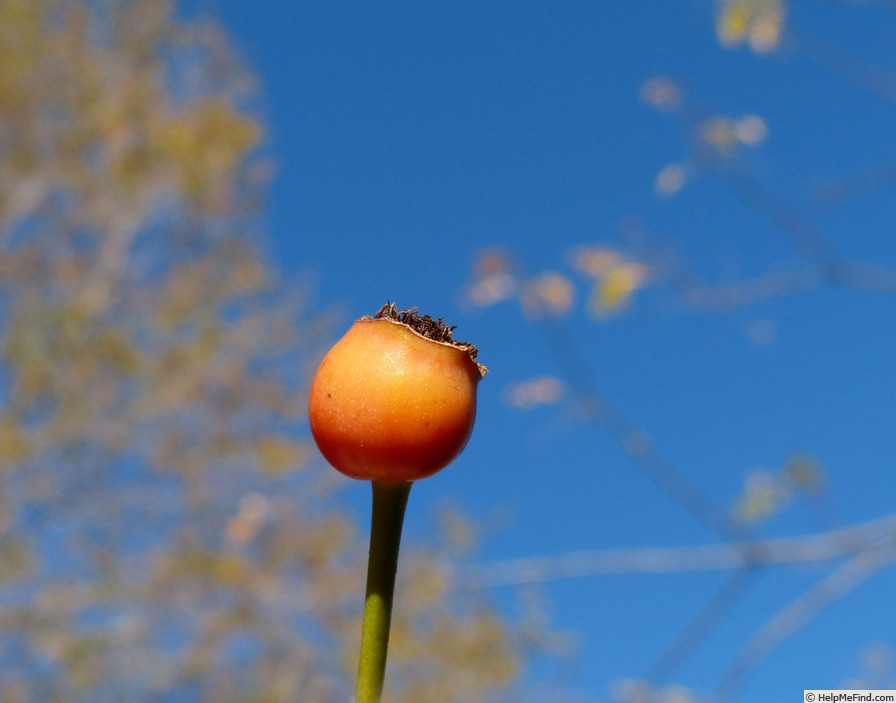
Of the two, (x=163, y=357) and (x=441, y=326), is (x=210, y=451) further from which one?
(x=441, y=326)

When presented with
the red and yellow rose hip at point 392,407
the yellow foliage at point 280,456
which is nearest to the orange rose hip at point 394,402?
the red and yellow rose hip at point 392,407

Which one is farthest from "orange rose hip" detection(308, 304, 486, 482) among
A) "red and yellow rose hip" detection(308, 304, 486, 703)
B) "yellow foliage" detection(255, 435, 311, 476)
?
"yellow foliage" detection(255, 435, 311, 476)

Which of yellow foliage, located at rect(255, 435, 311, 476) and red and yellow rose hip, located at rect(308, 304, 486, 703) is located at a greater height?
yellow foliage, located at rect(255, 435, 311, 476)

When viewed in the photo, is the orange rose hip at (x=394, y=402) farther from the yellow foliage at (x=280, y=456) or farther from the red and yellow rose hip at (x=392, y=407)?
the yellow foliage at (x=280, y=456)

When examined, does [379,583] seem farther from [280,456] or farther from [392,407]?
[280,456]

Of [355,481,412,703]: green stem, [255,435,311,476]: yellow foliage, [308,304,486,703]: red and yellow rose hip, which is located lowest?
[355,481,412,703]: green stem

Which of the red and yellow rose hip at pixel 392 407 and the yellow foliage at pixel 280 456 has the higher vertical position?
the yellow foliage at pixel 280 456

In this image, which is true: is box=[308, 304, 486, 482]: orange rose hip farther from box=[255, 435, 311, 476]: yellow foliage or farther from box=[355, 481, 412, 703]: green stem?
box=[255, 435, 311, 476]: yellow foliage
